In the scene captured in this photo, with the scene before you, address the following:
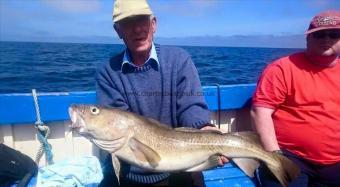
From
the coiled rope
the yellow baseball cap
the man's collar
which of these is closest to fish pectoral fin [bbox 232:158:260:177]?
the man's collar

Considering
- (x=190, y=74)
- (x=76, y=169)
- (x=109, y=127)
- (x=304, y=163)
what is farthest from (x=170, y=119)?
(x=304, y=163)

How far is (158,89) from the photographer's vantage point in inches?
139

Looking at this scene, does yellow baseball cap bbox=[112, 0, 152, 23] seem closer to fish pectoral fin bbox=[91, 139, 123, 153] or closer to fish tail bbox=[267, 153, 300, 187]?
fish pectoral fin bbox=[91, 139, 123, 153]

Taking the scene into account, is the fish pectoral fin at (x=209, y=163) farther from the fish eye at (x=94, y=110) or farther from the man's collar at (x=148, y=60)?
the man's collar at (x=148, y=60)

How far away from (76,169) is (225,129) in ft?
7.08

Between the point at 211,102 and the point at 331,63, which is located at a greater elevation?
the point at 331,63

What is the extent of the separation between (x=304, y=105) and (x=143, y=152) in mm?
2098

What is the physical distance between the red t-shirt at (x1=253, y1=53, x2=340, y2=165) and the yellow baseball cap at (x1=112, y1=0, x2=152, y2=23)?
171 cm

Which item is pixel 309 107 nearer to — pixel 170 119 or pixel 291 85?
pixel 291 85

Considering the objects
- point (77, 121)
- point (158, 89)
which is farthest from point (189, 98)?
point (77, 121)

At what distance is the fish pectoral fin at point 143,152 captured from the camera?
2794 mm

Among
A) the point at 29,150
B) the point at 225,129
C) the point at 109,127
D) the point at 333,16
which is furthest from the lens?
the point at 225,129

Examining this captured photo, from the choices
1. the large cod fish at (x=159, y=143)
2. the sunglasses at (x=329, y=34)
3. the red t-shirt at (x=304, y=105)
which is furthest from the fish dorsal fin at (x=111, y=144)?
the sunglasses at (x=329, y=34)

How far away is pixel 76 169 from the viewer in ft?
12.9
